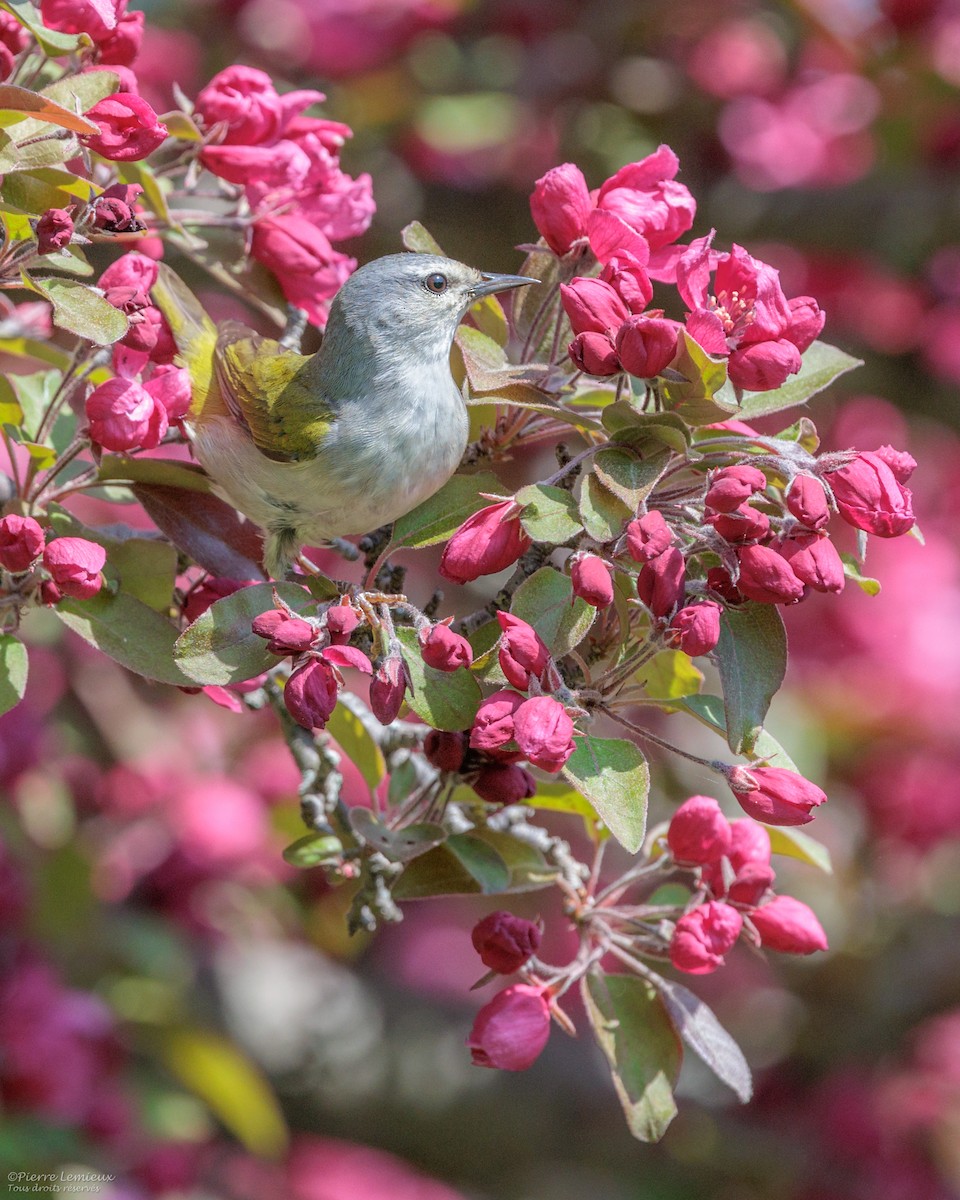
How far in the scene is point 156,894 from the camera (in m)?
3.64

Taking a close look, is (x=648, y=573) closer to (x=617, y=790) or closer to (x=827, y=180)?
(x=617, y=790)

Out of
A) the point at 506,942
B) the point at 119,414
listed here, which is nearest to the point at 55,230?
the point at 119,414

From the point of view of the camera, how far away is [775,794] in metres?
1.54

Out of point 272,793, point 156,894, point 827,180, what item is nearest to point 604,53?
point 827,180

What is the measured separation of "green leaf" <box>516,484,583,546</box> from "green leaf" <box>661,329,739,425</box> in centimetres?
17

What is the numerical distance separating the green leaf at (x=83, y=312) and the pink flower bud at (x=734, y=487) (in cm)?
70

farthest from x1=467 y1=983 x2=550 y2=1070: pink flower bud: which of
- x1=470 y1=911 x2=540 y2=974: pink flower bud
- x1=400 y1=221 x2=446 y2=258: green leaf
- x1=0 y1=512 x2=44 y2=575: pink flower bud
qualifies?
x1=400 y1=221 x2=446 y2=258: green leaf

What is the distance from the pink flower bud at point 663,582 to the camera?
1406mm

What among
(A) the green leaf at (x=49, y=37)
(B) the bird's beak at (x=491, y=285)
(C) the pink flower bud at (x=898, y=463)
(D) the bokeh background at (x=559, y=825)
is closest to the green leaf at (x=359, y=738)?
(B) the bird's beak at (x=491, y=285)

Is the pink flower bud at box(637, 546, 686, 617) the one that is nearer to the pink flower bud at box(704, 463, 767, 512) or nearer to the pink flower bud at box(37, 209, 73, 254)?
the pink flower bud at box(704, 463, 767, 512)

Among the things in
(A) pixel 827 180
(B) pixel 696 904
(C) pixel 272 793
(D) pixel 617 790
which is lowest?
(C) pixel 272 793

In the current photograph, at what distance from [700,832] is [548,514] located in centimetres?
54

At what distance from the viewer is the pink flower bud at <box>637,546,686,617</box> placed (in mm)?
1406

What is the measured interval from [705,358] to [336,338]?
2.68 feet
